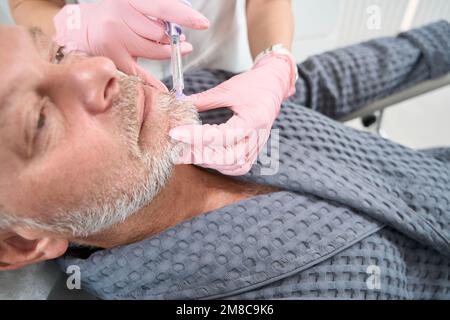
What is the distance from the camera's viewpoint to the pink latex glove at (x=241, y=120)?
0.74 metres

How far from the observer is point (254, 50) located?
1.08 meters

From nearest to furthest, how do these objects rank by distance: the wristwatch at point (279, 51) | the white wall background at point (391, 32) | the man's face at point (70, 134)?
the man's face at point (70, 134)
the wristwatch at point (279, 51)
the white wall background at point (391, 32)

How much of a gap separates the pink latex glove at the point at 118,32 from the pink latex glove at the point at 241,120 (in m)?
0.14

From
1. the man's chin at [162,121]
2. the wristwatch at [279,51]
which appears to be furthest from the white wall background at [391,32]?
the man's chin at [162,121]

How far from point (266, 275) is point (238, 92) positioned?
39cm

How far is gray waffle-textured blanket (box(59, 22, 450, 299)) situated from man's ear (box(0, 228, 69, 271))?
0.29 ft

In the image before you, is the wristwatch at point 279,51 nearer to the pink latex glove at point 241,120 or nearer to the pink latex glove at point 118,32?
the pink latex glove at point 241,120

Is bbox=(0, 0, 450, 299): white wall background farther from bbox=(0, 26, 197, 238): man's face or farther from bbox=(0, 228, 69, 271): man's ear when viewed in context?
bbox=(0, 228, 69, 271): man's ear

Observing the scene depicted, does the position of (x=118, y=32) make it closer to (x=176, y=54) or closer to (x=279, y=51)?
(x=176, y=54)

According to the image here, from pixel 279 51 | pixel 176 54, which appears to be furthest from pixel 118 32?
pixel 279 51

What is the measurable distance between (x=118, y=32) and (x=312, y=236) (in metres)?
0.59

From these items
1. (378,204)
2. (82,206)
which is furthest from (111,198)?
(378,204)

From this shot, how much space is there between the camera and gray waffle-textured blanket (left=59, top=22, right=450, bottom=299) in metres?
0.77

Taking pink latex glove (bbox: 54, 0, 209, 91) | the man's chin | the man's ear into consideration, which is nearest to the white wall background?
pink latex glove (bbox: 54, 0, 209, 91)
